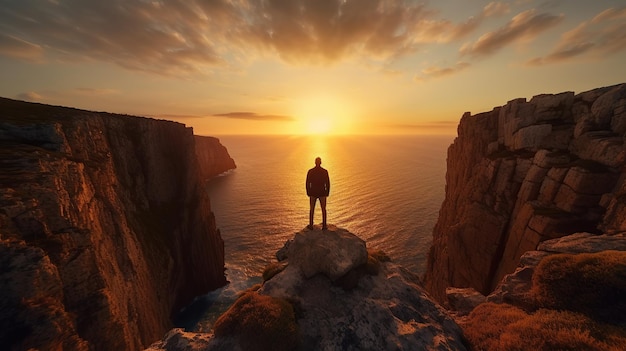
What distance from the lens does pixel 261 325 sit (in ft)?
35.5

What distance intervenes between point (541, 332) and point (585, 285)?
135 inches

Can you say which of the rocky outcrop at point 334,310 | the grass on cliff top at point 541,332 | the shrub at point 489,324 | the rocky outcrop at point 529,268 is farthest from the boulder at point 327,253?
the rocky outcrop at point 529,268

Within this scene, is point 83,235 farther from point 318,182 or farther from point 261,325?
point 318,182

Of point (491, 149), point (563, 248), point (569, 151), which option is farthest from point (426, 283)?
point (563, 248)

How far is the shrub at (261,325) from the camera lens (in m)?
10.4

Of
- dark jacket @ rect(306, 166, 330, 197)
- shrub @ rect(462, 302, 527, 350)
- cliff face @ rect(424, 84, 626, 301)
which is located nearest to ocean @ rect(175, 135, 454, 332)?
cliff face @ rect(424, 84, 626, 301)

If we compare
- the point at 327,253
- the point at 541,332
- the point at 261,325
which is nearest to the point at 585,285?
the point at 541,332

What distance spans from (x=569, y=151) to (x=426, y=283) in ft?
115

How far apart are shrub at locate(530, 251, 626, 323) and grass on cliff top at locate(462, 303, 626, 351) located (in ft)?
2.15

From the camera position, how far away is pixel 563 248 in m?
15.4

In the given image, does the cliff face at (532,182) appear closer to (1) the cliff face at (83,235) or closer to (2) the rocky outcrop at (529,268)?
(2) the rocky outcrop at (529,268)

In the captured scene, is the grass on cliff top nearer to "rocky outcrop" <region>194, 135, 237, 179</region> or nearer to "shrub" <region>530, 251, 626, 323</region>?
"shrub" <region>530, 251, 626, 323</region>

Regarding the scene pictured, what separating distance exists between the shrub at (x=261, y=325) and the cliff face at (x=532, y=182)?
2402 cm

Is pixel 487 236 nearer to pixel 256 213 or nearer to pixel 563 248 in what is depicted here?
pixel 563 248
